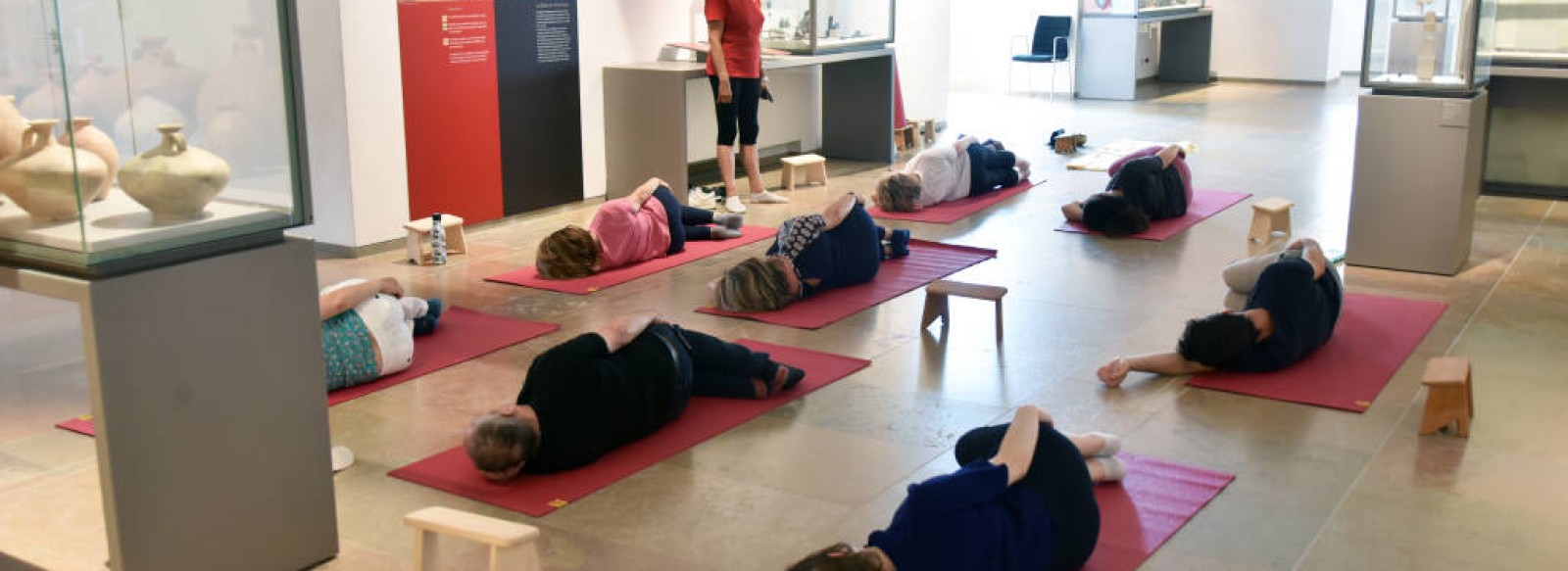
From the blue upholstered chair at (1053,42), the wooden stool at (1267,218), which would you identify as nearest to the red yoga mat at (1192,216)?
the wooden stool at (1267,218)

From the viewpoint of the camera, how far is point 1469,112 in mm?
7105

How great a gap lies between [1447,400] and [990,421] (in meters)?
1.52

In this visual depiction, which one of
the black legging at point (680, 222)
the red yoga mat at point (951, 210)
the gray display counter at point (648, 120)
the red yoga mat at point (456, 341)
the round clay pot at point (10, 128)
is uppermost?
the round clay pot at point (10, 128)

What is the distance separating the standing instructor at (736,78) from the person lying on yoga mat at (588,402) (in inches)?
167

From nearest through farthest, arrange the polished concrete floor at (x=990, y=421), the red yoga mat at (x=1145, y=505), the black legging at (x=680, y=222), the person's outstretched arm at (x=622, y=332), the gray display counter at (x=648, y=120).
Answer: the red yoga mat at (x=1145, y=505), the polished concrete floor at (x=990, y=421), the person's outstretched arm at (x=622, y=332), the black legging at (x=680, y=222), the gray display counter at (x=648, y=120)

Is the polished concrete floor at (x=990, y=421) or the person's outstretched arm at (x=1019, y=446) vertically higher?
the person's outstretched arm at (x=1019, y=446)

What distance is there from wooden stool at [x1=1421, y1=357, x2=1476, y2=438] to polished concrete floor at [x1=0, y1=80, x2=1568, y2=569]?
0.08m

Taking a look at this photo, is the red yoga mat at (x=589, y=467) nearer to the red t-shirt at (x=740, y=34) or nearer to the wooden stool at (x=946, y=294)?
the wooden stool at (x=946, y=294)

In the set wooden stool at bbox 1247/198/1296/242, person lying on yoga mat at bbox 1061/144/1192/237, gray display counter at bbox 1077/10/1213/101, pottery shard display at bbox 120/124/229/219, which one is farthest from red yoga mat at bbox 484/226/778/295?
gray display counter at bbox 1077/10/1213/101

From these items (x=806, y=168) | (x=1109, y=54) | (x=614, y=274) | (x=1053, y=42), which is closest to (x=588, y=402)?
(x=614, y=274)

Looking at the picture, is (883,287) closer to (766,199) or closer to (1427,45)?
(766,199)

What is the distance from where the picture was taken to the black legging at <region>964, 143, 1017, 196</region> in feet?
31.7

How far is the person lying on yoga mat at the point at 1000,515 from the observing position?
3484mm

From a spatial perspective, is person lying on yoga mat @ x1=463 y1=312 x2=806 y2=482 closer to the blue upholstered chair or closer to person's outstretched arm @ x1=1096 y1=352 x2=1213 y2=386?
person's outstretched arm @ x1=1096 y1=352 x2=1213 y2=386
